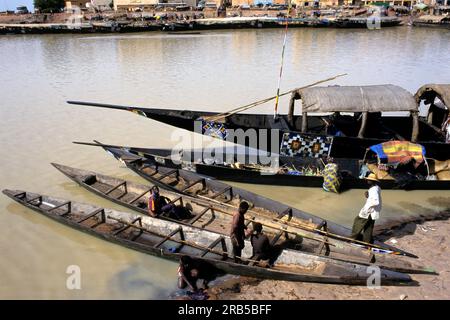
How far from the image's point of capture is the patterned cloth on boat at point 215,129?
10.8 metres

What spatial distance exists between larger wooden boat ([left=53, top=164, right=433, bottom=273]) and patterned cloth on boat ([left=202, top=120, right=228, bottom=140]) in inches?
87.8

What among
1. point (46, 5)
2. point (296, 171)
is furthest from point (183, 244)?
point (46, 5)

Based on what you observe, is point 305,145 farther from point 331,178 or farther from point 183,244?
point 183,244

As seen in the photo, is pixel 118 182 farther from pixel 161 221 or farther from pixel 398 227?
pixel 398 227

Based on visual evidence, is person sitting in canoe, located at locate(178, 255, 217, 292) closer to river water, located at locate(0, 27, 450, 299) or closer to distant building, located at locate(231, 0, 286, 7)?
river water, located at locate(0, 27, 450, 299)

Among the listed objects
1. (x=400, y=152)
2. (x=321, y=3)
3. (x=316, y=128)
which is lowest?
(x=400, y=152)

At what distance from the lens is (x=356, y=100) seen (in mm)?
10453

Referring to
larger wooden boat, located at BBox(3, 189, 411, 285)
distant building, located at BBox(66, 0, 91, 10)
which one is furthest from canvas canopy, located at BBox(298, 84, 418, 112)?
distant building, located at BBox(66, 0, 91, 10)

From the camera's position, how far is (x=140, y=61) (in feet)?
103

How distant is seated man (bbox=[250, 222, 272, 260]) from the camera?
22.2 feet

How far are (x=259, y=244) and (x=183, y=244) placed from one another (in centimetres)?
163

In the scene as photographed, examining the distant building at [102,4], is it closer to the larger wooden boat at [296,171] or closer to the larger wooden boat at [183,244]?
the larger wooden boat at [296,171]

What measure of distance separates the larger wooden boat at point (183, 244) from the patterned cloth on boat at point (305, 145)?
4.07 metres
